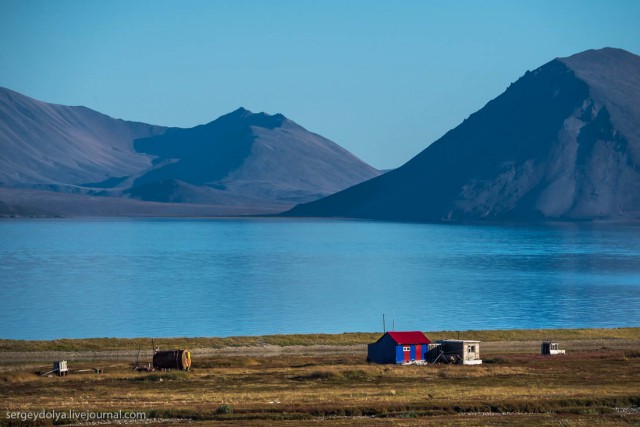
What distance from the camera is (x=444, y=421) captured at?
40031 millimetres

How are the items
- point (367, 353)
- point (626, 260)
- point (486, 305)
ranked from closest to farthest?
point (367, 353)
point (486, 305)
point (626, 260)

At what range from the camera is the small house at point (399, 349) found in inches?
2413

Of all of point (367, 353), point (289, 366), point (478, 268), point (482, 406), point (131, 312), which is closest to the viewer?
point (482, 406)

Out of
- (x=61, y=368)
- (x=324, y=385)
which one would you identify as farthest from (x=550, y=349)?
(x=61, y=368)

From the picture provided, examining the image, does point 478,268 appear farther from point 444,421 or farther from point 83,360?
point 444,421

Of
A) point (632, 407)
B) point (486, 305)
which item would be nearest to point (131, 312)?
point (486, 305)

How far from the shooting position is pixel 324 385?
166ft

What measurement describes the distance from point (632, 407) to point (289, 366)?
20.1m

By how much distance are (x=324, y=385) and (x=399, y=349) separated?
1136 centimetres

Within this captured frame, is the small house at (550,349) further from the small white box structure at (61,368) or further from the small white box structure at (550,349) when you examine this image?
the small white box structure at (61,368)

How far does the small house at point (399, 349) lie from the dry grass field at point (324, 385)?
1.20m

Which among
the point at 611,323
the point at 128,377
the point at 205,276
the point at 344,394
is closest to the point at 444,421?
the point at 344,394

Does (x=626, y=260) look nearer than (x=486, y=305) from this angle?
No

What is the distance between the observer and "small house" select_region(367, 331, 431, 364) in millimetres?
61281
